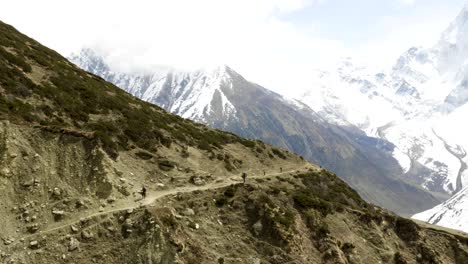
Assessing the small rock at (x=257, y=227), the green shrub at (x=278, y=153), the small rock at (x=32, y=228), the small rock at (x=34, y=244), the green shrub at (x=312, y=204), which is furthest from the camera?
the green shrub at (x=278, y=153)

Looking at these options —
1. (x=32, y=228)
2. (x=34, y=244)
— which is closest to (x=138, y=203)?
(x=32, y=228)

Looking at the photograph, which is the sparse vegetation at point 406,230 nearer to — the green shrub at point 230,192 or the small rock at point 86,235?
the green shrub at point 230,192

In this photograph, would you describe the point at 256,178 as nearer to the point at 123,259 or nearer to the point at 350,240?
the point at 350,240

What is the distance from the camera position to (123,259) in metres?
42.7

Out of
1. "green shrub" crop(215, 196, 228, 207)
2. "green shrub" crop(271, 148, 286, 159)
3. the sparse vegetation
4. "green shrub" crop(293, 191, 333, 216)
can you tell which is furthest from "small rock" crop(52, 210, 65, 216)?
"green shrub" crop(271, 148, 286, 159)

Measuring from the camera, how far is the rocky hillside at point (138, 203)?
43688 mm

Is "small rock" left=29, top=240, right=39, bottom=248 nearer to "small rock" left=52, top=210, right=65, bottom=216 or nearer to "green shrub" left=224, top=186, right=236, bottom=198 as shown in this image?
"small rock" left=52, top=210, right=65, bottom=216

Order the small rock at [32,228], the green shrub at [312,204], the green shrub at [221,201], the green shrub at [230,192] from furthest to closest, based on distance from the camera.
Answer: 1. the green shrub at [312,204]
2. the green shrub at [230,192]
3. the green shrub at [221,201]
4. the small rock at [32,228]

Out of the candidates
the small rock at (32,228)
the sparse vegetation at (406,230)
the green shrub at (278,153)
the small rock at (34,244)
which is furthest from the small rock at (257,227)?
the green shrub at (278,153)

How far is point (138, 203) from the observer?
48594mm

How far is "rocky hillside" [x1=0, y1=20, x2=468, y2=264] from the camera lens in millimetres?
43688

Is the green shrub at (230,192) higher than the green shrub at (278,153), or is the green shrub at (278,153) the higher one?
the green shrub at (278,153)

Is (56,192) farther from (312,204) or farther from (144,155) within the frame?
(312,204)

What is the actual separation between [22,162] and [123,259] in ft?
53.7
